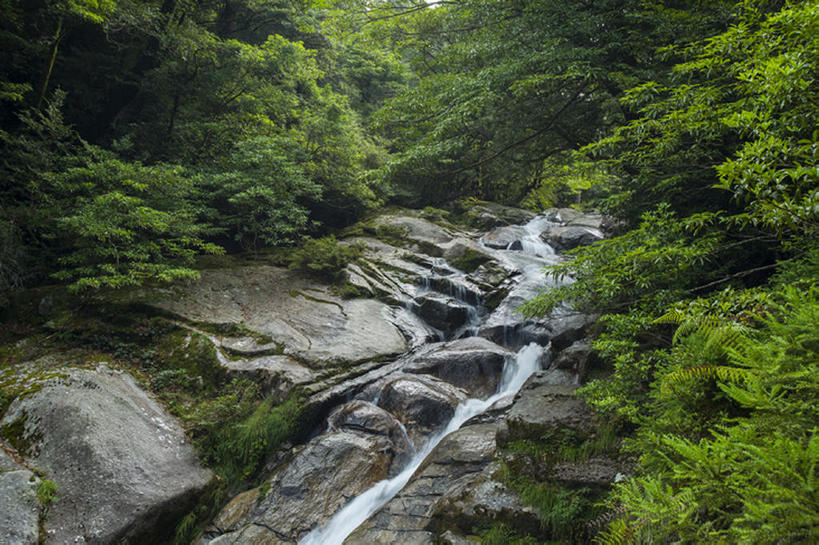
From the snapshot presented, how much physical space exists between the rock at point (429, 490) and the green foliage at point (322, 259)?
6464mm

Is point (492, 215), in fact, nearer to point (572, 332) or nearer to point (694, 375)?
Answer: point (572, 332)

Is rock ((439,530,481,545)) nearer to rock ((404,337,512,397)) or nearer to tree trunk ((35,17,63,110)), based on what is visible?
rock ((404,337,512,397))

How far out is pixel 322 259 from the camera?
10.3 m

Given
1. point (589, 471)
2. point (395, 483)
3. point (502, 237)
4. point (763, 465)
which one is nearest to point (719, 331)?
point (763, 465)

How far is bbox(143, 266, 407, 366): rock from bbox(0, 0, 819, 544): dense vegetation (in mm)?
922

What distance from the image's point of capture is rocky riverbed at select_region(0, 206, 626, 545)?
4098mm

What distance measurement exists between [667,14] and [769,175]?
220 inches

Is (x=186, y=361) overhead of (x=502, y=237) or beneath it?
beneath

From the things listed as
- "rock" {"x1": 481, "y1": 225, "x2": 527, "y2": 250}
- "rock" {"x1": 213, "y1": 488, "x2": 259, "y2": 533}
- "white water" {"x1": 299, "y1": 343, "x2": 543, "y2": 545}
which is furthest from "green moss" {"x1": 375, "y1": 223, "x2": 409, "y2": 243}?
"rock" {"x1": 213, "y1": 488, "x2": 259, "y2": 533}

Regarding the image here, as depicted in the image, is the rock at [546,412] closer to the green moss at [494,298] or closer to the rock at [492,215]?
the green moss at [494,298]

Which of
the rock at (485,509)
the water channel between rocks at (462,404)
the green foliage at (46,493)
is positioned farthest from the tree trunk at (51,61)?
the rock at (485,509)

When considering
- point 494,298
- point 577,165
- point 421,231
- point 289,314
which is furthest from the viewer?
point 421,231

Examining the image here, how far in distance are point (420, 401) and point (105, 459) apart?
4684mm

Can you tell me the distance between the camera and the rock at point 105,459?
4227mm
